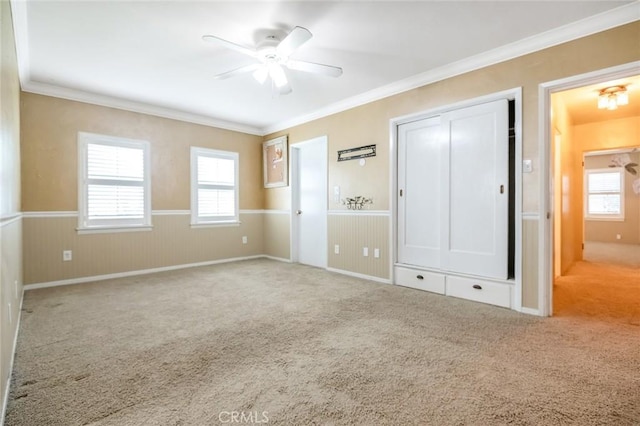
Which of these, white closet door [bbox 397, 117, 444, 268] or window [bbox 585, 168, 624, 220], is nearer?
white closet door [bbox 397, 117, 444, 268]

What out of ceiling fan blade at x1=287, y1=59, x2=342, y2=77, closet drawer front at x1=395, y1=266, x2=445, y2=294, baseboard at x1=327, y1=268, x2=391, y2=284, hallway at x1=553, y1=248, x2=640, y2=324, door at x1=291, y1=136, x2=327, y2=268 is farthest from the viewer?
door at x1=291, y1=136, x2=327, y2=268

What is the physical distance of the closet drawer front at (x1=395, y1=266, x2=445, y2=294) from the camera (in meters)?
3.50

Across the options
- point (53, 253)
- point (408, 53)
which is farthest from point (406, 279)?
point (53, 253)

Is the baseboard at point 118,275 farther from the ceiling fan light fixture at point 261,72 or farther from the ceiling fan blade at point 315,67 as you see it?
the ceiling fan blade at point 315,67

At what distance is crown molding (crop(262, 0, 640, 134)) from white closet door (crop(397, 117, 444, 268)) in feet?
1.62

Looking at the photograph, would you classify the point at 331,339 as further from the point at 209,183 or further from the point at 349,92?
the point at 209,183

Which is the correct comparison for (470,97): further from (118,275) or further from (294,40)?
(118,275)

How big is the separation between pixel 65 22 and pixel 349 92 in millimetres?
3042

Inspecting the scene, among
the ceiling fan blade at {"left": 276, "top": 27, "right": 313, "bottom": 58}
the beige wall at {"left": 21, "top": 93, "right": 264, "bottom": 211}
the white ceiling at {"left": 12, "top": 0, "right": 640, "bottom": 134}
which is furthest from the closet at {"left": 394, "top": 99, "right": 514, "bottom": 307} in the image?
the beige wall at {"left": 21, "top": 93, "right": 264, "bottom": 211}

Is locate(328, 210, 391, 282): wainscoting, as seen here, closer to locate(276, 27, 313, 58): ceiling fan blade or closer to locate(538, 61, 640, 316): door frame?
locate(538, 61, 640, 316): door frame

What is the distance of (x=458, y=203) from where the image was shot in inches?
133

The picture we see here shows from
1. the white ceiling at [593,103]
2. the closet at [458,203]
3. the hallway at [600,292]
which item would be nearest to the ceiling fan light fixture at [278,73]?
the closet at [458,203]

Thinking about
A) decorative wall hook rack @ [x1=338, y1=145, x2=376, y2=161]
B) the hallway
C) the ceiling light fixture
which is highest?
the ceiling light fixture

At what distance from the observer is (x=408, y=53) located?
9.95ft
